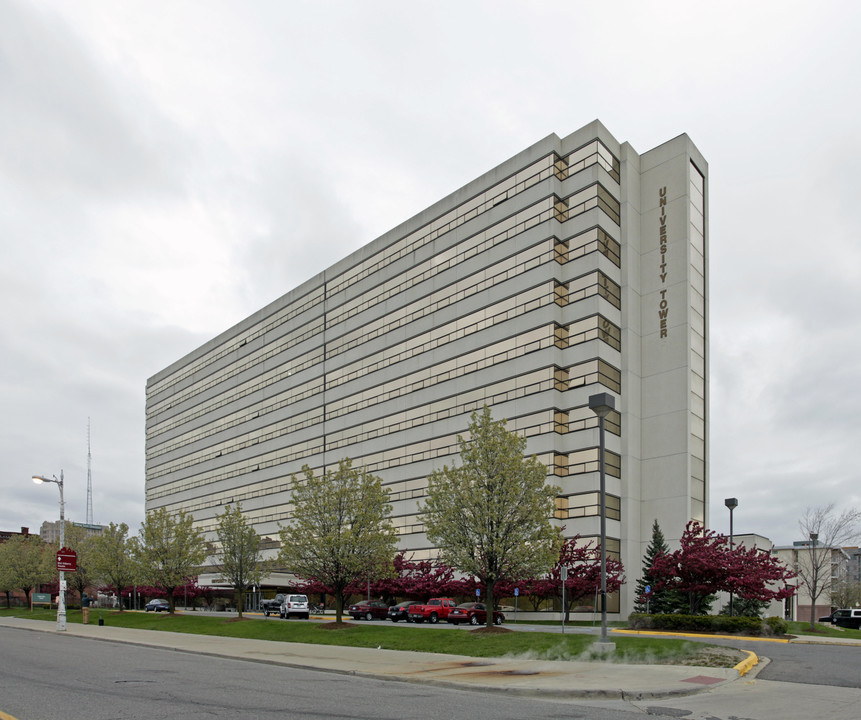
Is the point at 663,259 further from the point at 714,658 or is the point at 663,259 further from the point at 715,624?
the point at 714,658

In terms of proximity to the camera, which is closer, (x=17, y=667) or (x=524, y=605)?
(x=17, y=667)

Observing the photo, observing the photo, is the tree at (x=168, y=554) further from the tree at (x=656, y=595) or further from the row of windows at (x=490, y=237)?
the tree at (x=656, y=595)

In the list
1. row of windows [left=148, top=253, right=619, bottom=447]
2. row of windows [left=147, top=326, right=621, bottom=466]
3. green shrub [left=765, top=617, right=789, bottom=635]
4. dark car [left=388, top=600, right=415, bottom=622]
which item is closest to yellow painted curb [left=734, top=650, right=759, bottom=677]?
green shrub [left=765, top=617, right=789, bottom=635]

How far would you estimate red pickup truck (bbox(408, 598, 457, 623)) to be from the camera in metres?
45.2

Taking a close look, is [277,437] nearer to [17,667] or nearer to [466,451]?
[466,451]

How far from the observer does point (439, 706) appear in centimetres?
1303

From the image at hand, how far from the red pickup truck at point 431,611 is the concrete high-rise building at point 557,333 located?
1098cm

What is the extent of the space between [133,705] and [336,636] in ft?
63.7

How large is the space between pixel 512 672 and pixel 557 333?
39302 millimetres

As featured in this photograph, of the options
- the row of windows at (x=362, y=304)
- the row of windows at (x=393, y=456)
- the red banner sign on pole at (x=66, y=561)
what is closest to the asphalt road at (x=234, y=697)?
the red banner sign on pole at (x=66, y=561)

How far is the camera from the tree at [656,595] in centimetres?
4584

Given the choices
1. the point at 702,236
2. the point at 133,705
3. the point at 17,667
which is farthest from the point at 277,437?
the point at 133,705

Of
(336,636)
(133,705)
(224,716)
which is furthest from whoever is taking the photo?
(336,636)

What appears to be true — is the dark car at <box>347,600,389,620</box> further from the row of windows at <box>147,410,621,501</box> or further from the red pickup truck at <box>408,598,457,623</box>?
the row of windows at <box>147,410,621,501</box>
